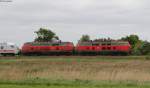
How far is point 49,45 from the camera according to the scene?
82062mm

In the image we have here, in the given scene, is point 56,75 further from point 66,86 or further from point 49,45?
point 49,45

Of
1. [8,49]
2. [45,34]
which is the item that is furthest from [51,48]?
[45,34]

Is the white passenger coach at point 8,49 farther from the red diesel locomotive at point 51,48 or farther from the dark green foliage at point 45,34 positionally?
the dark green foliage at point 45,34

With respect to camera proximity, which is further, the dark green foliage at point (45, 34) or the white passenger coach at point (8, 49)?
the dark green foliage at point (45, 34)

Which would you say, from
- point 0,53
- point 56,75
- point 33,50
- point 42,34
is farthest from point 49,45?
point 56,75

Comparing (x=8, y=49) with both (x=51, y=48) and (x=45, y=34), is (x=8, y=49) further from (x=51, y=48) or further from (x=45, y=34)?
(x=45, y=34)

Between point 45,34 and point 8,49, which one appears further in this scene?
point 45,34

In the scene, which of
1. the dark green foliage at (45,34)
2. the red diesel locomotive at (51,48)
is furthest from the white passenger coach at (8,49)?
the dark green foliage at (45,34)

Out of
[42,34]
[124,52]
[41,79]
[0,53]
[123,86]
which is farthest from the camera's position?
[42,34]

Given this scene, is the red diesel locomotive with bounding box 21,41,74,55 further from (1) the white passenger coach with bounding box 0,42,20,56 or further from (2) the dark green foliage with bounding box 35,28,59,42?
(2) the dark green foliage with bounding box 35,28,59,42

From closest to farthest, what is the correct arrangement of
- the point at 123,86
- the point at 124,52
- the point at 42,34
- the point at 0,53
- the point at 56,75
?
the point at 123,86 < the point at 56,75 < the point at 124,52 < the point at 0,53 < the point at 42,34

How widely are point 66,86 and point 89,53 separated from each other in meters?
52.6

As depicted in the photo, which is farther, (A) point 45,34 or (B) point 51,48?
(A) point 45,34

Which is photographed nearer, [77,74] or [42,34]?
[77,74]
